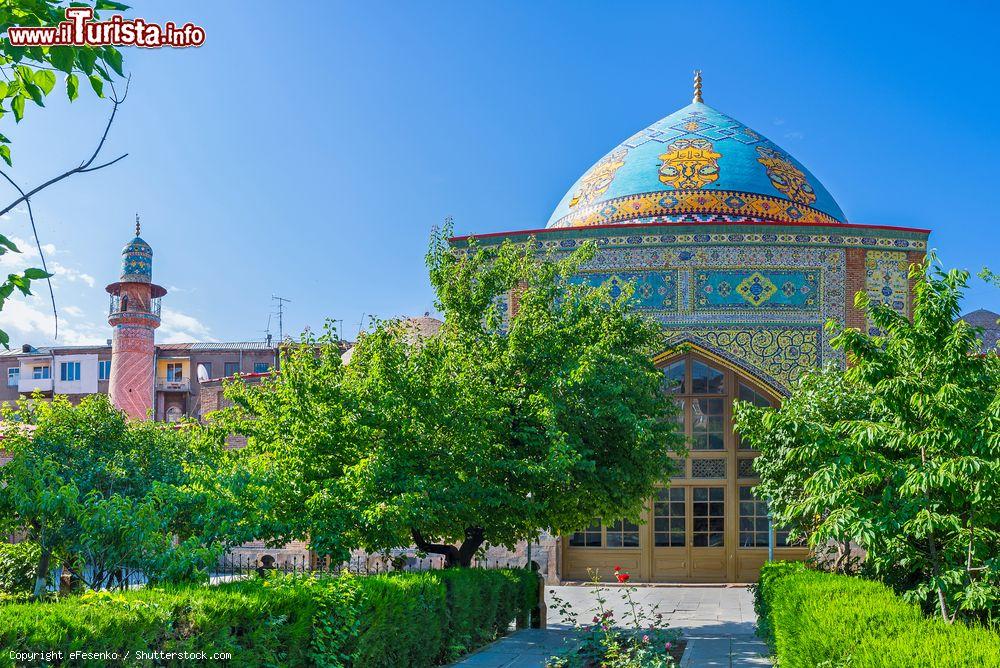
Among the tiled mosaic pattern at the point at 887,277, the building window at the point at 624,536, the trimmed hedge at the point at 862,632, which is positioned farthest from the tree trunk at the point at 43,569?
the tiled mosaic pattern at the point at 887,277

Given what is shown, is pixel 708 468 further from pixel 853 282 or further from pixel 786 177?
pixel 786 177

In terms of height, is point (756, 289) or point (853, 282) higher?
point (853, 282)

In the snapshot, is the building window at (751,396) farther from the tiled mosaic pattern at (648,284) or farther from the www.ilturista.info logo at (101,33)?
the www.ilturista.info logo at (101,33)

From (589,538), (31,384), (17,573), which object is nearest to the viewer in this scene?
(17,573)

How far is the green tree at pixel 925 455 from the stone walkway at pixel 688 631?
2.47m

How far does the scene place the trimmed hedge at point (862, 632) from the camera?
459 cm

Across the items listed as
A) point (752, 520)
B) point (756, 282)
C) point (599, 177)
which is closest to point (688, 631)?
point (752, 520)

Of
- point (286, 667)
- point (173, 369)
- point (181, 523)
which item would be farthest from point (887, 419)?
point (173, 369)

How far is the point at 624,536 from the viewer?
1736 cm

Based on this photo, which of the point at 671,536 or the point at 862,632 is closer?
the point at 862,632

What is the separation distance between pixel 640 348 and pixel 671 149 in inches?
316

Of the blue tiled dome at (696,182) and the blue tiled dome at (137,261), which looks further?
the blue tiled dome at (137,261)

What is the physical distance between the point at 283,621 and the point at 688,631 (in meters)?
6.70

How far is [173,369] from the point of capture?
147 ft
